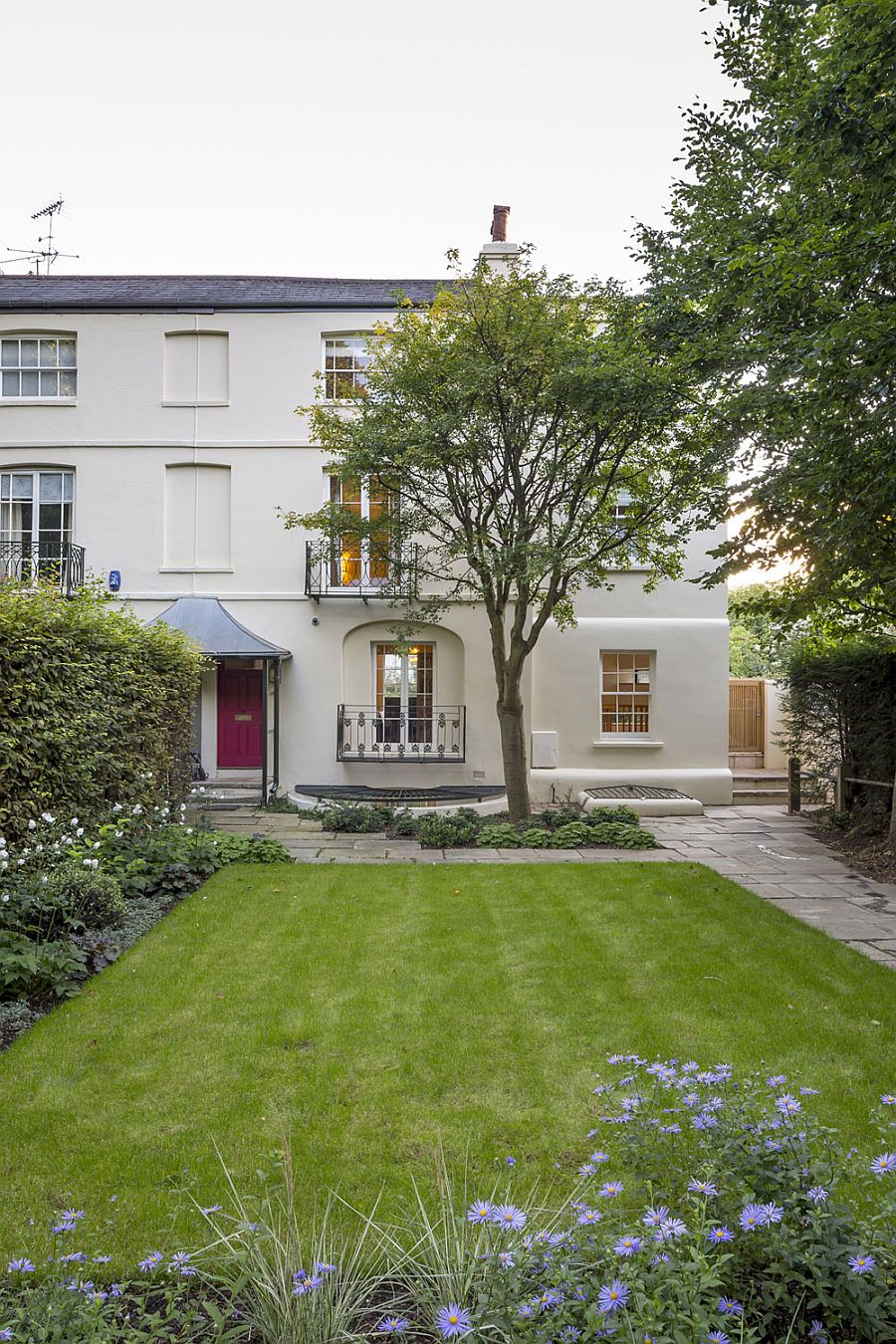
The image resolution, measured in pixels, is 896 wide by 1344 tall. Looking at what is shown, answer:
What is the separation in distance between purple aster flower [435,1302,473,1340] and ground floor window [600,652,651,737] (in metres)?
14.1

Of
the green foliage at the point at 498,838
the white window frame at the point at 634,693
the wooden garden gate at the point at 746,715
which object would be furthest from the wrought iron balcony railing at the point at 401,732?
the wooden garden gate at the point at 746,715

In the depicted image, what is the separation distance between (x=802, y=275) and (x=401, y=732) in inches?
430

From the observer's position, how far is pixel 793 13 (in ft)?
23.9

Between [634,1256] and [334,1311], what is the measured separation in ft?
2.67

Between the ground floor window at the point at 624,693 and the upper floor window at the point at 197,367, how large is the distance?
9.00 meters

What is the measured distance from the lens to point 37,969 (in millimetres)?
5156

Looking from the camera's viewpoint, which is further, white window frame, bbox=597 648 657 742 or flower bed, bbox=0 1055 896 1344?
white window frame, bbox=597 648 657 742

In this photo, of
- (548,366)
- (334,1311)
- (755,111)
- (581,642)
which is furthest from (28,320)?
(334,1311)

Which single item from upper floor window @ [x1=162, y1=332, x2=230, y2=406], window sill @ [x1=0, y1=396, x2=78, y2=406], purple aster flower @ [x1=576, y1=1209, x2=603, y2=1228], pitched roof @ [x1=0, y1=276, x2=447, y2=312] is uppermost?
pitched roof @ [x1=0, y1=276, x2=447, y2=312]

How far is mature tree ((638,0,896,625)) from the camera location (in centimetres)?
570

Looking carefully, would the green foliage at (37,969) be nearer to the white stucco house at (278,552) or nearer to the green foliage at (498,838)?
the green foliage at (498,838)

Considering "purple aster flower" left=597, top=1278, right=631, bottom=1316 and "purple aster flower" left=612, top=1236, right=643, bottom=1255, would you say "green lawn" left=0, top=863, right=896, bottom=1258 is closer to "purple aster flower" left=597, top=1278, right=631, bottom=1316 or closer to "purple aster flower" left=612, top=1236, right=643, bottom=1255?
"purple aster flower" left=612, top=1236, right=643, bottom=1255

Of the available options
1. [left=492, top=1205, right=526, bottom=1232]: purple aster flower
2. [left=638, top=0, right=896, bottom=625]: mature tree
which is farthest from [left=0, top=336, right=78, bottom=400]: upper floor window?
[left=492, top=1205, right=526, bottom=1232]: purple aster flower

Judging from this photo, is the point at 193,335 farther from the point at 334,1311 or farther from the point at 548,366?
the point at 334,1311
